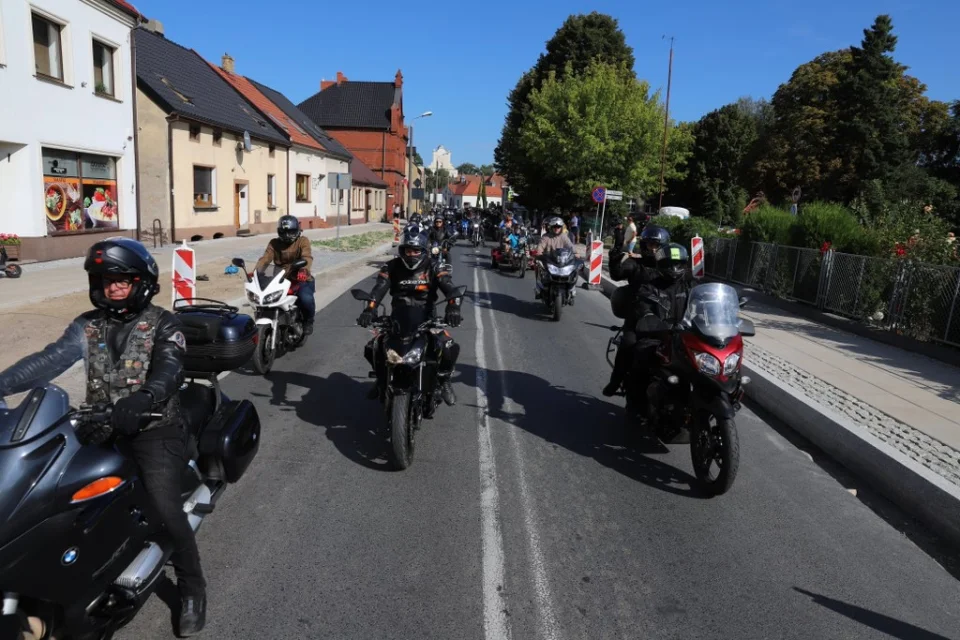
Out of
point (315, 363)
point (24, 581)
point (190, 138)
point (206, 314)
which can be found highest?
point (190, 138)

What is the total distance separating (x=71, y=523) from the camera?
2416 mm

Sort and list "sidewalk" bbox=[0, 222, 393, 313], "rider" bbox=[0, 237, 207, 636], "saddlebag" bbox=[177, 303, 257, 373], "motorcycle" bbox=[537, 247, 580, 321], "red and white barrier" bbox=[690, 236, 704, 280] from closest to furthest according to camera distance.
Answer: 1. "rider" bbox=[0, 237, 207, 636]
2. "saddlebag" bbox=[177, 303, 257, 373]
3. "sidewalk" bbox=[0, 222, 393, 313]
4. "motorcycle" bbox=[537, 247, 580, 321]
5. "red and white barrier" bbox=[690, 236, 704, 280]

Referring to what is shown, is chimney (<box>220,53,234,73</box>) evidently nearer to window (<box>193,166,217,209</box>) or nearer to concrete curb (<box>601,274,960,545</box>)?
window (<box>193,166,217,209</box>)

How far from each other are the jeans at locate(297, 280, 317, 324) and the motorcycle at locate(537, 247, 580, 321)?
5.08 metres

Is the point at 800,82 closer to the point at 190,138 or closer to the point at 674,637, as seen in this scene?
the point at 190,138

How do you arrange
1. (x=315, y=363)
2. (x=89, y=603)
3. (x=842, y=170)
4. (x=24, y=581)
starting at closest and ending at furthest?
(x=24, y=581) → (x=89, y=603) → (x=315, y=363) → (x=842, y=170)

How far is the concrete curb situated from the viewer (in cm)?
461

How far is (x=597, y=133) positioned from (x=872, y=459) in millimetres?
32679

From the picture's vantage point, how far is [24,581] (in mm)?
2264

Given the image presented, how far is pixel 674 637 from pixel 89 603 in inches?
96.9

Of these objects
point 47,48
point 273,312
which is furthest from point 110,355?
point 47,48

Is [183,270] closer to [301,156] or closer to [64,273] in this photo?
[64,273]

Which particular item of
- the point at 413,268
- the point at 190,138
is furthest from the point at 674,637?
the point at 190,138

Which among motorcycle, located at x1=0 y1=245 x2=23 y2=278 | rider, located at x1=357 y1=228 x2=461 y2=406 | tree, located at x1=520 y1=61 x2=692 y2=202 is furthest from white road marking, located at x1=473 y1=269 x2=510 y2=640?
tree, located at x1=520 y1=61 x2=692 y2=202
